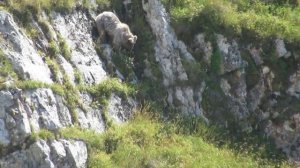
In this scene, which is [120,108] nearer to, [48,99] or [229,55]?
[48,99]

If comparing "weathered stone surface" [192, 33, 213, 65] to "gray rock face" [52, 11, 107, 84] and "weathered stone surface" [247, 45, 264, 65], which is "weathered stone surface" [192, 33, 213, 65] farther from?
"gray rock face" [52, 11, 107, 84]

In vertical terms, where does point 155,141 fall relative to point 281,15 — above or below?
below

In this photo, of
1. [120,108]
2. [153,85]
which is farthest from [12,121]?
[153,85]

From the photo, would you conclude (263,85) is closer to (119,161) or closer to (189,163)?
(189,163)

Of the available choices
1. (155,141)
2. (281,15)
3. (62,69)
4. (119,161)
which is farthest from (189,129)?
(281,15)

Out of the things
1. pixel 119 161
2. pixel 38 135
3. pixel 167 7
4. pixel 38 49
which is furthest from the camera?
pixel 167 7

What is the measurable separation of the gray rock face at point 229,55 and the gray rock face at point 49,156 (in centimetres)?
721

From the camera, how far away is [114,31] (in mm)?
22328

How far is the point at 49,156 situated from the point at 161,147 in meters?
3.92

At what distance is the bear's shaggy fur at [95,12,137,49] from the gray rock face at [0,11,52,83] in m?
3.58

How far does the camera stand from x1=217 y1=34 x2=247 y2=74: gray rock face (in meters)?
22.8

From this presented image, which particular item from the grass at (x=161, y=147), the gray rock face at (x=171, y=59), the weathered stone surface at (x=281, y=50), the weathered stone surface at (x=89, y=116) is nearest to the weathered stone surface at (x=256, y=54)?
the weathered stone surface at (x=281, y=50)

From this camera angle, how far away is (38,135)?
1719 cm

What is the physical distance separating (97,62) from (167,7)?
4135mm
